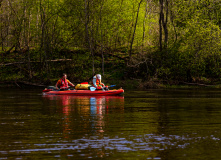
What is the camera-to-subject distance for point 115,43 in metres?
47.0

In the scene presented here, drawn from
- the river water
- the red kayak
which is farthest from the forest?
the river water

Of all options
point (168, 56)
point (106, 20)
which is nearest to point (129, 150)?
point (168, 56)

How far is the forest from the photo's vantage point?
126ft

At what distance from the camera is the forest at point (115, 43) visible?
3841 centimetres

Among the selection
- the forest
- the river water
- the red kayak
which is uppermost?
the forest

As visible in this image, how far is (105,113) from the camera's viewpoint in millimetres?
17219

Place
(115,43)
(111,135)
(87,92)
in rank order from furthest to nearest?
(115,43)
(87,92)
(111,135)

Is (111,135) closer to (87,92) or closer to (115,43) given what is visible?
(87,92)

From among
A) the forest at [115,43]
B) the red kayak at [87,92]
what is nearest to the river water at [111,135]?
the red kayak at [87,92]

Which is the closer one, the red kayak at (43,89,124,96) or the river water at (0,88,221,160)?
the river water at (0,88,221,160)

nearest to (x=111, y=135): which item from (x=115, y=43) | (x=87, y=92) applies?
(x=87, y=92)

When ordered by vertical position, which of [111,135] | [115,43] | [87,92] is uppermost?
[115,43]

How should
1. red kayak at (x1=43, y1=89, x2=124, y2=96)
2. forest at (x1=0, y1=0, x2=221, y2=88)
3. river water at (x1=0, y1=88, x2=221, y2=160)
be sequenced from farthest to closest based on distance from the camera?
forest at (x1=0, y1=0, x2=221, y2=88), red kayak at (x1=43, y1=89, x2=124, y2=96), river water at (x1=0, y1=88, x2=221, y2=160)

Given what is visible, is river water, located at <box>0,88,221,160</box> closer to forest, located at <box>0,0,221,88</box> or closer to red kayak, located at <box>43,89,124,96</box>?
red kayak, located at <box>43,89,124,96</box>
